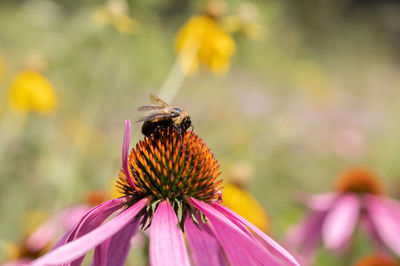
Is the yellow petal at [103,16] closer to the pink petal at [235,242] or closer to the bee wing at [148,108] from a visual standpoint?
the bee wing at [148,108]

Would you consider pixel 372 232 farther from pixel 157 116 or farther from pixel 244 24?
pixel 157 116

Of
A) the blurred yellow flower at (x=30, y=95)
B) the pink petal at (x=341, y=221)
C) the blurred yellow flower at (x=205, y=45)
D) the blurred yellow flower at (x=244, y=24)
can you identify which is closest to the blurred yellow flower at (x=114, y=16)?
the blurred yellow flower at (x=205, y=45)

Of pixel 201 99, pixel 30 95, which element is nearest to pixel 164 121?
pixel 30 95

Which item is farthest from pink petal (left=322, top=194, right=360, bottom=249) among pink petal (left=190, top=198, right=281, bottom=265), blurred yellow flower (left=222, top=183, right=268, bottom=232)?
pink petal (left=190, top=198, right=281, bottom=265)

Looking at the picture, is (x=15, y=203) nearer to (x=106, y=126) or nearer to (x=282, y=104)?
(x=106, y=126)

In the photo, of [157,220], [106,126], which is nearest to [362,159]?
[106,126]

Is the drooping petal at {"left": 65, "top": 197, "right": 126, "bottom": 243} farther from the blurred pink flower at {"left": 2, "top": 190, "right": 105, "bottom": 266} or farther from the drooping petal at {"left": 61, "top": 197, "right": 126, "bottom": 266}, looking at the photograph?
the blurred pink flower at {"left": 2, "top": 190, "right": 105, "bottom": 266}

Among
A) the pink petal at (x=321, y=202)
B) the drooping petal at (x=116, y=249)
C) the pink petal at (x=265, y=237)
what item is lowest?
the pink petal at (x=321, y=202)

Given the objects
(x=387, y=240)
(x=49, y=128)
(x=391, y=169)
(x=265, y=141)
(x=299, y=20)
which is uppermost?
(x=299, y=20)
